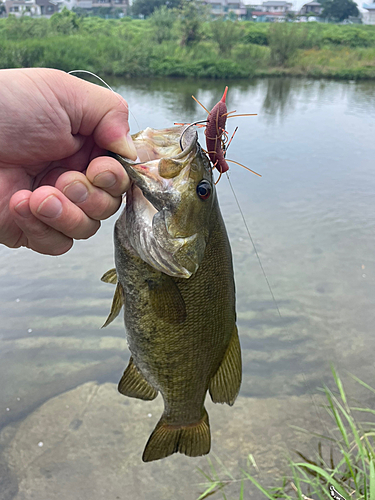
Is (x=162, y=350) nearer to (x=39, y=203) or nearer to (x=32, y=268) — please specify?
(x=39, y=203)

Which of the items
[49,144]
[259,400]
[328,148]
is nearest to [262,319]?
[259,400]

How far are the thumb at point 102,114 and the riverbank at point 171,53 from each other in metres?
19.8

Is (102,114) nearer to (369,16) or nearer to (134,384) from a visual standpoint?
(134,384)

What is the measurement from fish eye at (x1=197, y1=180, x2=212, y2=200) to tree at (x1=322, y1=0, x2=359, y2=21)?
91.4 metres

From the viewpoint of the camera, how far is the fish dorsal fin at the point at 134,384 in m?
1.88

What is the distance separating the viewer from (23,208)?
1.50 meters

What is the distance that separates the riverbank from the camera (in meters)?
21.7

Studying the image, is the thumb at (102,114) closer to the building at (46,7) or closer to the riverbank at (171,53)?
the riverbank at (171,53)

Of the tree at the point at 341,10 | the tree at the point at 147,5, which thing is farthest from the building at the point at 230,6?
the tree at the point at 341,10

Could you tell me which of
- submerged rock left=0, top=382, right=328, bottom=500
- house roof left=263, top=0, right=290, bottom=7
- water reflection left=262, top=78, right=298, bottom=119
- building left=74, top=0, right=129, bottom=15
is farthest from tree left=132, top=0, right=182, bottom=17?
submerged rock left=0, top=382, right=328, bottom=500

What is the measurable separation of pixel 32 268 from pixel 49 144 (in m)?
5.38

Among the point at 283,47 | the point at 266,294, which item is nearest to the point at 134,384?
the point at 266,294

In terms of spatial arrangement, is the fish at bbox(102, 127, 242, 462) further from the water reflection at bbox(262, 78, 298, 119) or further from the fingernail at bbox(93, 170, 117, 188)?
the water reflection at bbox(262, 78, 298, 119)

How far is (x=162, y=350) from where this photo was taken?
1.70 m
